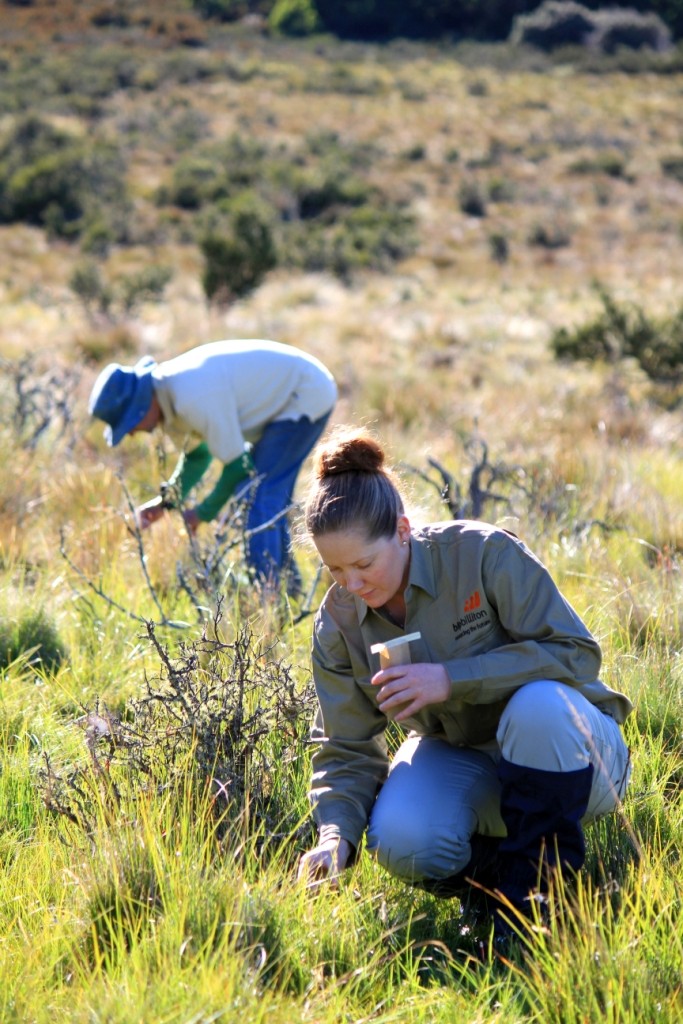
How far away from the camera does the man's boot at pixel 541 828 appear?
2424mm

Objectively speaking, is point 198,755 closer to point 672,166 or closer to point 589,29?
point 672,166

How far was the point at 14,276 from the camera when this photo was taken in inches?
822

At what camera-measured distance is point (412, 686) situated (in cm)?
245

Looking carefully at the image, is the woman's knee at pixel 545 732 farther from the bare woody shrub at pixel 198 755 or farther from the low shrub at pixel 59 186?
the low shrub at pixel 59 186

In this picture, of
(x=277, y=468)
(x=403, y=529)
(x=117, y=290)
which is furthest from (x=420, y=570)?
(x=117, y=290)

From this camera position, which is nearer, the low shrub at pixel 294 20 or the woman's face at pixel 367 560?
the woman's face at pixel 367 560

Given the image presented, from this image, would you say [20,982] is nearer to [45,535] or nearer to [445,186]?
[45,535]

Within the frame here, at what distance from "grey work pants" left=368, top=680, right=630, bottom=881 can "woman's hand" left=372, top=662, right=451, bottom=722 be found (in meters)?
0.17

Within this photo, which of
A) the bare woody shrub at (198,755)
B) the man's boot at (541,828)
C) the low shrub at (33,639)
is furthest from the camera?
the low shrub at (33,639)

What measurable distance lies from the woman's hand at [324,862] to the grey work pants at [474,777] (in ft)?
0.33

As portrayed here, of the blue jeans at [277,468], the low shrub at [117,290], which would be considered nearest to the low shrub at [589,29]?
the low shrub at [117,290]

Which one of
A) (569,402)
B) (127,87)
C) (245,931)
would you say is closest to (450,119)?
(127,87)

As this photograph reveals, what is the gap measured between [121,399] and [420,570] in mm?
2178

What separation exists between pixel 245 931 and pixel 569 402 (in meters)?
7.96
